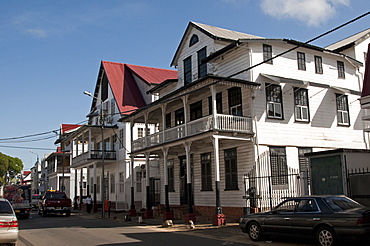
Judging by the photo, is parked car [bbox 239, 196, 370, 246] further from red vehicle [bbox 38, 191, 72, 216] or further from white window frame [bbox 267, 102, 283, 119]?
red vehicle [bbox 38, 191, 72, 216]

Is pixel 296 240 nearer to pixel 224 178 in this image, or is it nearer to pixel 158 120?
pixel 224 178

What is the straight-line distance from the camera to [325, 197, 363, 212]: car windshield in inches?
443

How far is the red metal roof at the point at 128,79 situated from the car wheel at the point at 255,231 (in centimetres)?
2415

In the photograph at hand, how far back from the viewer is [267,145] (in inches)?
816

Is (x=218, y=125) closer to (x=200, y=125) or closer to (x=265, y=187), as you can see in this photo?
(x=200, y=125)

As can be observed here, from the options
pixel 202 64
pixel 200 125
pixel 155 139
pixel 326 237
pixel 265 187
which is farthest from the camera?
pixel 155 139

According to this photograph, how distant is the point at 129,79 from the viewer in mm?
39719

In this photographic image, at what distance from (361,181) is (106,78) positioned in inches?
1176

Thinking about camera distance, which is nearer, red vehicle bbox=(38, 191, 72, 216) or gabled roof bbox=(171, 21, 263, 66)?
gabled roof bbox=(171, 21, 263, 66)

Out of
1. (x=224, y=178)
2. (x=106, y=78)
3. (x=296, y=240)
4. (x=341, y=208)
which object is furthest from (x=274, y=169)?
(x=106, y=78)

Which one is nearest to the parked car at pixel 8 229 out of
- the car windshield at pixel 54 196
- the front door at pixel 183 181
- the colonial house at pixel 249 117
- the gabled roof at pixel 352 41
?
the colonial house at pixel 249 117

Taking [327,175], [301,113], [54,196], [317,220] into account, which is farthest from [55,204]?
[317,220]

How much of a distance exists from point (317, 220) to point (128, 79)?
30.8m

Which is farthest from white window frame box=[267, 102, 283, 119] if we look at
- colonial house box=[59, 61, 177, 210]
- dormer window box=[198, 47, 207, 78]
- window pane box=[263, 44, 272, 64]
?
colonial house box=[59, 61, 177, 210]
